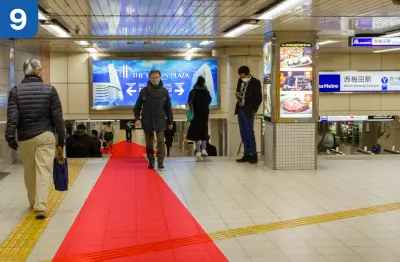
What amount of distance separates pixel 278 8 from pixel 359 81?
9834mm

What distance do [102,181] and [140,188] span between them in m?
0.87

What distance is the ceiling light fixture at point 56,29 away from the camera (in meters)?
9.12

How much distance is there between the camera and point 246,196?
24.2 feet

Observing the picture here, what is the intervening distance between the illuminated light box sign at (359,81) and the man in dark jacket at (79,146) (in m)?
7.69

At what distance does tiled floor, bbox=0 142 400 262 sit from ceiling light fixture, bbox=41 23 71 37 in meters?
2.33

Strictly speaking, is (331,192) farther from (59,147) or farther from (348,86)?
(348,86)

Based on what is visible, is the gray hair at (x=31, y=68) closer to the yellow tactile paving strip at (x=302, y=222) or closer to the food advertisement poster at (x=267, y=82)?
the yellow tactile paving strip at (x=302, y=222)

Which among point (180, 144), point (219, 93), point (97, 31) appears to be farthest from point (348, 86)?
point (97, 31)

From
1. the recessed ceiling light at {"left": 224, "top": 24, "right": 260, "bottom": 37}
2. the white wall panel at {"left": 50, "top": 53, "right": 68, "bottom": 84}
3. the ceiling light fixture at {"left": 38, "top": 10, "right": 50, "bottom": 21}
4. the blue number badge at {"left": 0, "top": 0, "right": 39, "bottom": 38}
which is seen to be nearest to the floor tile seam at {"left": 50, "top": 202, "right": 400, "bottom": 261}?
the blue number badge at {"left": 0, "top": 0, "right": 39, "bottom": 38}

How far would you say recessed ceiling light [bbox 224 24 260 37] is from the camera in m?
9.69

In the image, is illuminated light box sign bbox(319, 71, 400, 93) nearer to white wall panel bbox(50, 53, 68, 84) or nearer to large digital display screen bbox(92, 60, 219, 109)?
large digital display screen bbox(92, 60, 219, 109)

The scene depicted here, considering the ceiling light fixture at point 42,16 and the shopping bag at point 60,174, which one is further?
the ceiling light fixture at point 42,16

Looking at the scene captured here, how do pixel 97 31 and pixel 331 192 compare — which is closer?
pixel 331 192

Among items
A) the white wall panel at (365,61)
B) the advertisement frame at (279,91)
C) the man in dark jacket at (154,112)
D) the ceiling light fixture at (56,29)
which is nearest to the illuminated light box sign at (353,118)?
the white wall panel at (365,61)
